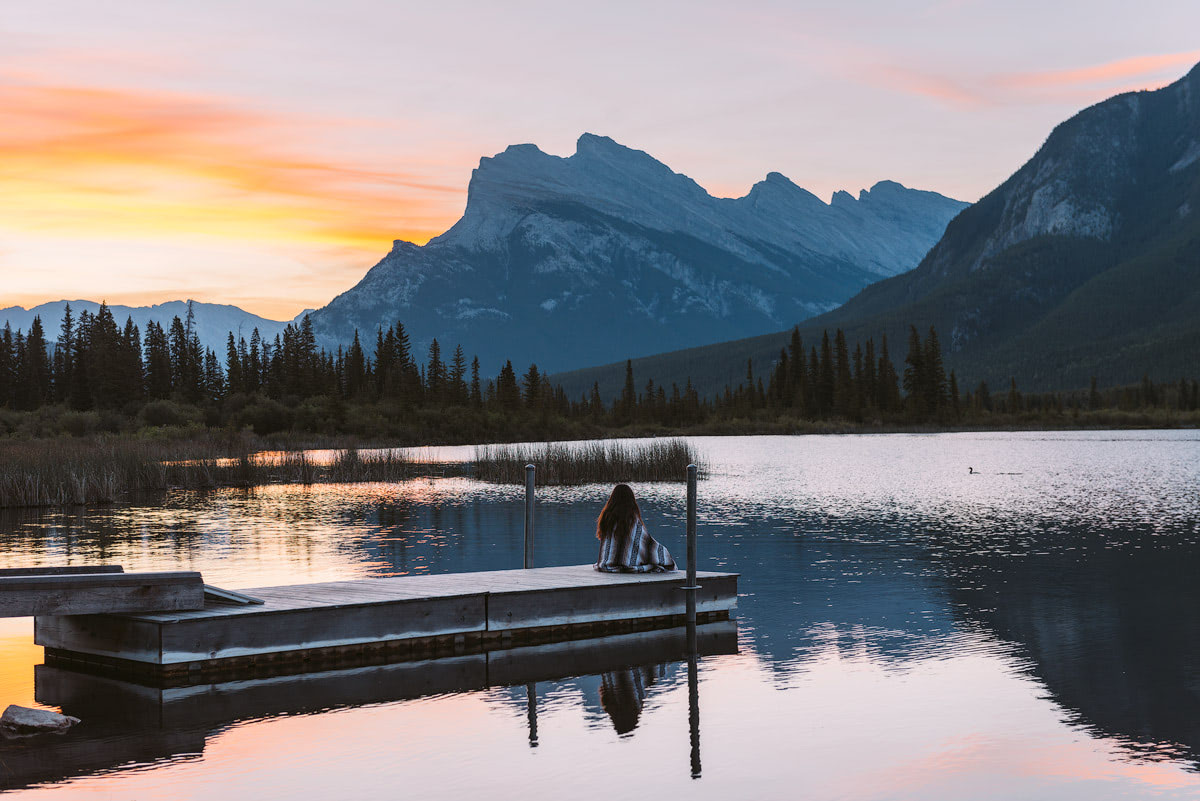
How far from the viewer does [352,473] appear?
62.9 meters

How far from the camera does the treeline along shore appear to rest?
4235 inches

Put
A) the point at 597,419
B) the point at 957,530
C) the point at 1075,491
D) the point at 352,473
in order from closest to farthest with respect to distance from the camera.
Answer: the point at 957,530
the point at 1075,491
the point at 352,473
the point at 597,419

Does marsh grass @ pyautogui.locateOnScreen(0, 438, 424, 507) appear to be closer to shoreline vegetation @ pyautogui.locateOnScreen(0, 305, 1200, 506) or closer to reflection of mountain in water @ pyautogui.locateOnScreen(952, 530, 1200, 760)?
shoreline vegetation @ pyautogui.locateOnScreen(0, 305, 1200, 506)

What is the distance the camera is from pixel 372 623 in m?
18.8

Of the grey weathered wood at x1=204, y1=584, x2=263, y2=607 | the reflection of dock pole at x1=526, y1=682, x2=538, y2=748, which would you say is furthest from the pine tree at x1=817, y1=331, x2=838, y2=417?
the reflection of dock pole at x1=526, y1=682, x2=538, y2=748

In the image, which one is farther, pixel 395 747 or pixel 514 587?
pixel 514 587

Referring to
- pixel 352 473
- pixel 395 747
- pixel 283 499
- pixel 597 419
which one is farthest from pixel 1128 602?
pixel 597 419

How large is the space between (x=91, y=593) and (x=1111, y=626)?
17.5 m

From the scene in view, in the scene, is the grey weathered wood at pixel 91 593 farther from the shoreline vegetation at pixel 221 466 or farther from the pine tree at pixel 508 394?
the pine tree at pixel 508 394

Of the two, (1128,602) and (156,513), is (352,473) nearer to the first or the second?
(156,513)

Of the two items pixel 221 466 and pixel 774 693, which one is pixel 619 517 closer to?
pixel 774 693

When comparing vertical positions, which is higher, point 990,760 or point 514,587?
Answer: point 514,587

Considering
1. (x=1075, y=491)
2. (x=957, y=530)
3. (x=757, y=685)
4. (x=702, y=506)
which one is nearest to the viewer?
(x=757, y=685)

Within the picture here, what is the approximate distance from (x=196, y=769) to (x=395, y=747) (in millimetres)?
2279
